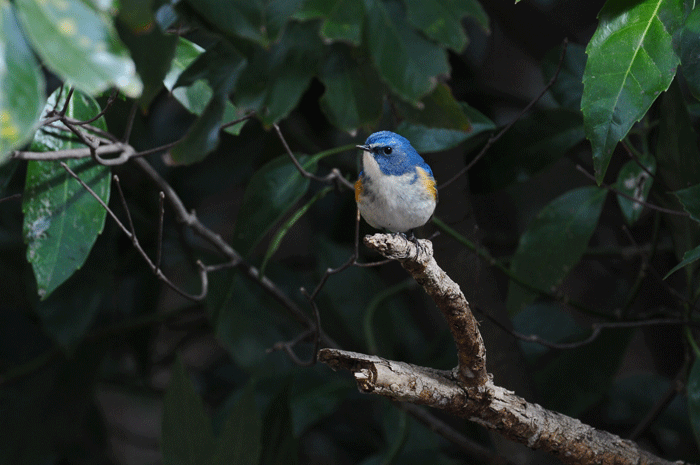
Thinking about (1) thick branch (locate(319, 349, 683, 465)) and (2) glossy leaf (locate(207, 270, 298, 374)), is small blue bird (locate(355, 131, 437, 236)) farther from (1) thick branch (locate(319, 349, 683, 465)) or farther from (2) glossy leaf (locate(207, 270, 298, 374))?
(2) glossy leaf (locate(207, 270, 298, 374))

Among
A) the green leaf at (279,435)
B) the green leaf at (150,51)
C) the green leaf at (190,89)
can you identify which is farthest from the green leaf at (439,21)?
the green leaf at (279,435)

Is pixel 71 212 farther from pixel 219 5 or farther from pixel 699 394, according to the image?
pixel 699 394

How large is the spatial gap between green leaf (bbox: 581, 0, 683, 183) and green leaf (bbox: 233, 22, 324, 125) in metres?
0.44

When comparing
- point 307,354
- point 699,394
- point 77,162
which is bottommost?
point 307,354

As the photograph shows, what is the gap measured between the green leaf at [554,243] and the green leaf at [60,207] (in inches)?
33.2

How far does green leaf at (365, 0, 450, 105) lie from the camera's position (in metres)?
0.98

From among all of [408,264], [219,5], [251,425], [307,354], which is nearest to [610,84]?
[408,264]

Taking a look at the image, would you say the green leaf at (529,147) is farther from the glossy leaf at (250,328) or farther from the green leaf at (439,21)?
the glossy leaf at (250,328)

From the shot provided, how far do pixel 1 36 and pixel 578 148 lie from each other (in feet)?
5.11

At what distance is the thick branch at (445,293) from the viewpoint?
79 centimetres

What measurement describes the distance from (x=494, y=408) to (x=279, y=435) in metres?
0.89

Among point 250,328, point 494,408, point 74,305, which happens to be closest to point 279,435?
point 250,328

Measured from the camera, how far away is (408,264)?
0.80 metres

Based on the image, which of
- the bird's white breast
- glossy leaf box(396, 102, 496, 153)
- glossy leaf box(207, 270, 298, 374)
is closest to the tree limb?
the bird's white breast
